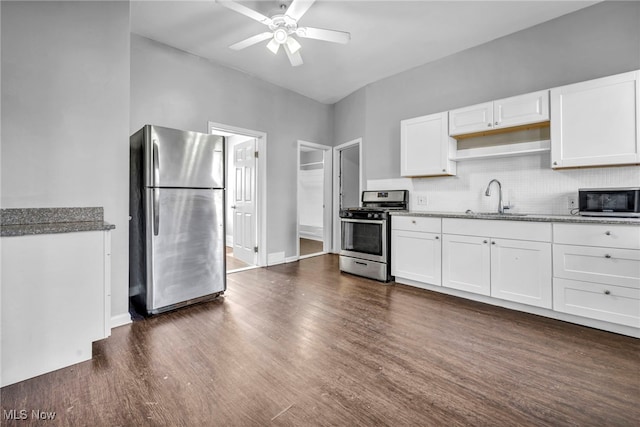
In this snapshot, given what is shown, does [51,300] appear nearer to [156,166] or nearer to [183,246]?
[183,246]

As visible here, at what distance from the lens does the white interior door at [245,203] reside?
4368 mm

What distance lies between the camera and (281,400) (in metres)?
1.42

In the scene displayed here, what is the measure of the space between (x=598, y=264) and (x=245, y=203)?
4.16 m

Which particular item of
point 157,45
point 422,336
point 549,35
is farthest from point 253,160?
point 549,35

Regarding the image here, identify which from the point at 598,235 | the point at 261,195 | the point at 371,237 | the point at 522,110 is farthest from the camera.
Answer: the point at 261,195

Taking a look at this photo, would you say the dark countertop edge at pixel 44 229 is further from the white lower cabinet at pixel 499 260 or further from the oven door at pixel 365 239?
the white lower cabinet at pixel 499 260

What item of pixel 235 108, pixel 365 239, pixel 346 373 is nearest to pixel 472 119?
pixel 365 239

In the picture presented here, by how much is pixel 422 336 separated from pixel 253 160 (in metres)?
3.33

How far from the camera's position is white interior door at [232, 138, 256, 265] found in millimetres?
4368

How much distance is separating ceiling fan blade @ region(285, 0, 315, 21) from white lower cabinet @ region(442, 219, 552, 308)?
93.2 inches

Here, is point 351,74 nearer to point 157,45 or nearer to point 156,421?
point 157,45

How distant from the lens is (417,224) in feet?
10.6

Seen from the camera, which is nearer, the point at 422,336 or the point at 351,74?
the point at 422,336

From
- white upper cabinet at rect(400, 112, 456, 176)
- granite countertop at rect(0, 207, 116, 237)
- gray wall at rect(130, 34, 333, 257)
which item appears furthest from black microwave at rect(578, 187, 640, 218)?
granite countertop at rect(0, 207, 116, 237)
